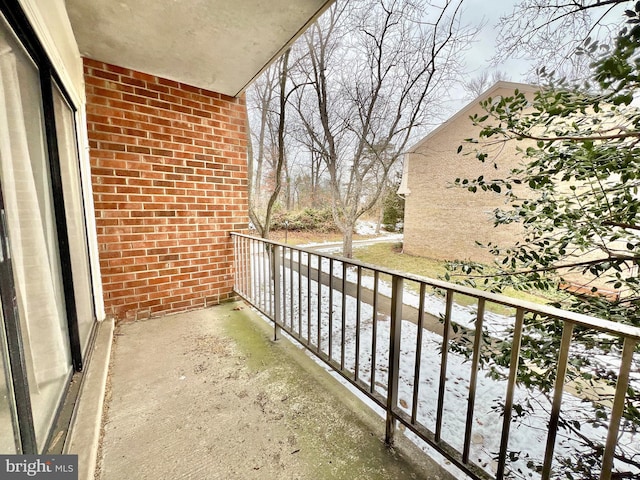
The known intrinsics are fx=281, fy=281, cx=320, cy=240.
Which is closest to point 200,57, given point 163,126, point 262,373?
point 163,126

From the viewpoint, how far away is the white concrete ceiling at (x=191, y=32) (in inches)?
72.4

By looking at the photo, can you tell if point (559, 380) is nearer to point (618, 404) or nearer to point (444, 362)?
point (618, 404)

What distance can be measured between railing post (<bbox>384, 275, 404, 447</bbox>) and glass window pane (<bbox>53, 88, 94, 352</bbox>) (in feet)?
7.00

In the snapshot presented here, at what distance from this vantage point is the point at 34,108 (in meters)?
1.46

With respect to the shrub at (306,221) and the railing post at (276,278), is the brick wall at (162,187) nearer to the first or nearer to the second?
the railing post at (276,278)

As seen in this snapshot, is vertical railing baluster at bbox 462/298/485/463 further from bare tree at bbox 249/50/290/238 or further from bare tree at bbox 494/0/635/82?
bare tree at bbox 249/50/290/238

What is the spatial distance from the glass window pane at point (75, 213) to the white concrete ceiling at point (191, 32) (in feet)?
1.96

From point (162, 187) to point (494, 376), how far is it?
319 cm

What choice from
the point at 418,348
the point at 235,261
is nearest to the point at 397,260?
the point at 235,261

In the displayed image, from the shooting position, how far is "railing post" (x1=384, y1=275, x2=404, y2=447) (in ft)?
4.53

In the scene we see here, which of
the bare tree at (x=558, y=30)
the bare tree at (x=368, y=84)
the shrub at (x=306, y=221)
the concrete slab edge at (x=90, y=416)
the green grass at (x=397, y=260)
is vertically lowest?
the green grass at (x=397, y=260)

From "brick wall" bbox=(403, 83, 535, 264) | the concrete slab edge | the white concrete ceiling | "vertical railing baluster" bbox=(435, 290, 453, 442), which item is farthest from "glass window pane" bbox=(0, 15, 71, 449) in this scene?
"brick wall" bbox=(403, 83, 535, 264)

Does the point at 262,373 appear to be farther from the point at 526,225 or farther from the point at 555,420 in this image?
the point at 526,225

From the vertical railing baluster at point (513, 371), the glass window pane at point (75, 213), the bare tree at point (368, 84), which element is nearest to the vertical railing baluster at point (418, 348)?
the vertical railing baluster at point (513, 371)
